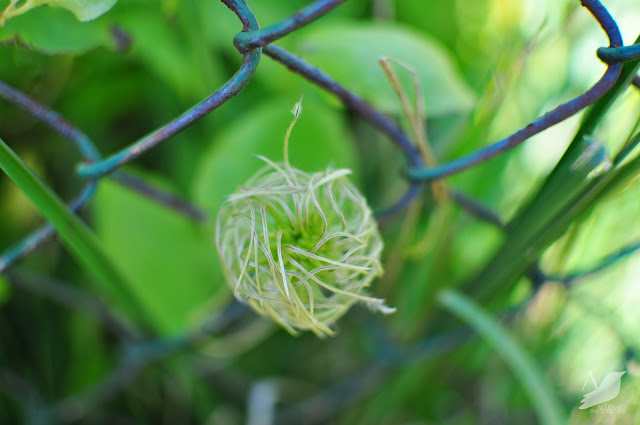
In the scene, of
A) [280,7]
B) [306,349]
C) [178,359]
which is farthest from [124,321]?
[280,7]

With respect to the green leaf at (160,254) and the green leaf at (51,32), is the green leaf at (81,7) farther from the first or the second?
the green leaf at (160,254)

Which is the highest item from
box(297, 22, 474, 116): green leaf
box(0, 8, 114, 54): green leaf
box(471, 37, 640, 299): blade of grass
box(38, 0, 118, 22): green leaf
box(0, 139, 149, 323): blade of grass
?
box(0, 8, 114, 54): green leaf

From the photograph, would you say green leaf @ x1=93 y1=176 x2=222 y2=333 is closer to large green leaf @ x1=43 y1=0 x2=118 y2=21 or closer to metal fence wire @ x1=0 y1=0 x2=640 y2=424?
metal fence wire @ x1=0 y1=0 x2=640 y2=424

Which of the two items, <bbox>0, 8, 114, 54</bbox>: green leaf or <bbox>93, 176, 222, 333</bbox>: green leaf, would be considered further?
<bbox>93, 176, 222, 333</bbox>: green leaf

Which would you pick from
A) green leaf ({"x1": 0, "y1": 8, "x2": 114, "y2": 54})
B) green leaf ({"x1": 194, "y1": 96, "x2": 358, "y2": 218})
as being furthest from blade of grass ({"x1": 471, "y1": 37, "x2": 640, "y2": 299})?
green leaf ({"x1": 0, "y1": 8, "x2": 114, "y2": 54})

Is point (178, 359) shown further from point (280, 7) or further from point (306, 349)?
point (280, 7)

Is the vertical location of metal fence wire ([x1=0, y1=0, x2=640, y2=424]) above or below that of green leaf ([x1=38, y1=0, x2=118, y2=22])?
below

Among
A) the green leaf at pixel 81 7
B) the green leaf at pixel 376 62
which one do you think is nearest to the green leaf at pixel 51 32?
the green leaf at pixel 81 7

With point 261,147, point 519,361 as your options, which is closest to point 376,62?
point 261,147
